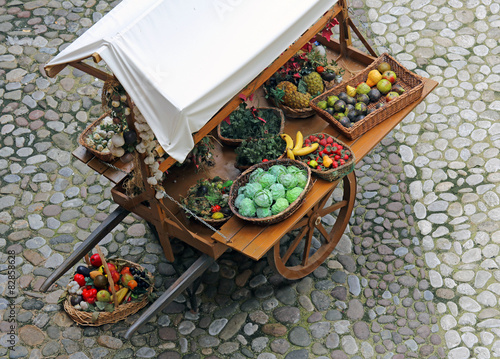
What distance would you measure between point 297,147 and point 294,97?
0.73 m

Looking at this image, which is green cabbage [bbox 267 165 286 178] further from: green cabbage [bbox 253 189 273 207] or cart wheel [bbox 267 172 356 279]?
cart wheel [bbox 267 172 356 279]

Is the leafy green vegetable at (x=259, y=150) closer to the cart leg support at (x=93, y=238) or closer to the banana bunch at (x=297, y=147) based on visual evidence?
the banana bunch at (x=297, y=147)

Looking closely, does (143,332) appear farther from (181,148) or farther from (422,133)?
(422,133)

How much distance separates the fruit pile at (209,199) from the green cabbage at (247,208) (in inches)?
12.5

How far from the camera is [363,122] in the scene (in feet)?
23.6

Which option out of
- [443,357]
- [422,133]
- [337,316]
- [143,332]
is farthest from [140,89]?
[422,133]

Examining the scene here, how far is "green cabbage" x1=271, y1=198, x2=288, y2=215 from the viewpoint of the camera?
6480 mm

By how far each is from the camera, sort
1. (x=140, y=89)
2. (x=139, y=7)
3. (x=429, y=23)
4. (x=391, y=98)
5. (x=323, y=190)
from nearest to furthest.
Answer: (x=140, y=89) → (x=139, y=7) → (x=323, y=190) → (x=391, y=98) → (x=429, y=23)

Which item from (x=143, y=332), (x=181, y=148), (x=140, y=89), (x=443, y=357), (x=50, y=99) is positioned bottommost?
(x=443, y=357)

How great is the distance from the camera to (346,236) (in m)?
8.34

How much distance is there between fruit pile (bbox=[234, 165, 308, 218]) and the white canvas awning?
100 centimetres

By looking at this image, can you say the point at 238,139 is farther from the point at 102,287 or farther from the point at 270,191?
the point at 102,287

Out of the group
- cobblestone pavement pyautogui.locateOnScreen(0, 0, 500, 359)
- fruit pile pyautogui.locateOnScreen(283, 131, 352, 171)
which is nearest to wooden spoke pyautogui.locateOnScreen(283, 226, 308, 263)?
cobblestone pavement pyautogui.locateOnScreen(0, 0, 500, 359)

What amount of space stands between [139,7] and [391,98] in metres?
2.98
